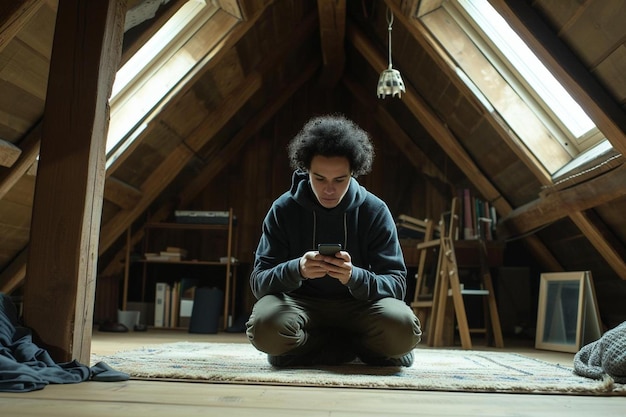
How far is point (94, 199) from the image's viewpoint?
1.81 metres

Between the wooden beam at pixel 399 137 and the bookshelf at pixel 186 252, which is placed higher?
the wooden beam at pixel 399 137

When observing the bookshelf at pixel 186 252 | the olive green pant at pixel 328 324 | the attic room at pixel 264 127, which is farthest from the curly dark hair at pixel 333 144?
the bookshelf at pixel 186 252

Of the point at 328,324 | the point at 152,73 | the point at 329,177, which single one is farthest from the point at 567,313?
the point at 152,73

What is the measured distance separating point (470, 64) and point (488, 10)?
31 centimetres

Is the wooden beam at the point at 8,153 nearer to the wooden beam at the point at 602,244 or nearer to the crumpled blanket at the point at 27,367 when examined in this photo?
the crumpled blanket at the point at 27,367

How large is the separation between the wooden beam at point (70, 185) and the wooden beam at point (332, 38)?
2236 mm

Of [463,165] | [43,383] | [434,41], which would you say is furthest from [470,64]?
[43,383]

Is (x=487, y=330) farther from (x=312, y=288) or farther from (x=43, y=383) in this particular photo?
(x=43, y=383)

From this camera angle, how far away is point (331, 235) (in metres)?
2.15

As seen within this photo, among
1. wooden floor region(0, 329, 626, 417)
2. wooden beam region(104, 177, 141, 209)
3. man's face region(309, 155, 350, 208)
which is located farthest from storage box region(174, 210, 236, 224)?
wooden floor region(0, 329, 626, 417)

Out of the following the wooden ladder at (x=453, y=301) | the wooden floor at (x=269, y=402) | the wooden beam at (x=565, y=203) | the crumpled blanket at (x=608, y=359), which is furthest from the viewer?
the wooden ladder at (x=453, y=301)

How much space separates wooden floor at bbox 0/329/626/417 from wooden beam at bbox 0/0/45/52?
115 centimetres

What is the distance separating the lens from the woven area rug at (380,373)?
A: 1643mm

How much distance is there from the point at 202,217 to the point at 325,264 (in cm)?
316
